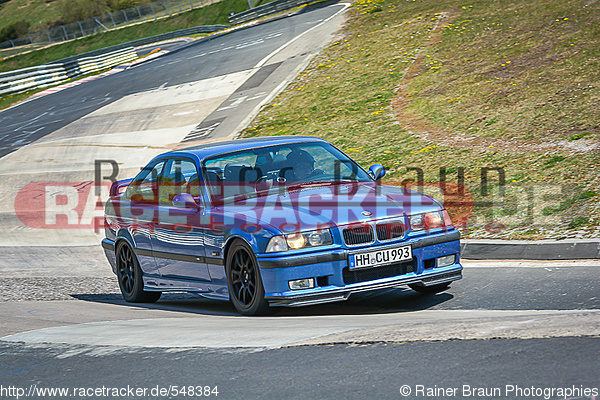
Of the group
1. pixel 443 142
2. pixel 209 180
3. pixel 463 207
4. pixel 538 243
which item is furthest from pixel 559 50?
pixel 209 180

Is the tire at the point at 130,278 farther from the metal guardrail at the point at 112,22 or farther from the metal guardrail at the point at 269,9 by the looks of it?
the metal guardrail at the point at 112,22

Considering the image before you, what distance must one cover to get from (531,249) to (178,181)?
3.80 m

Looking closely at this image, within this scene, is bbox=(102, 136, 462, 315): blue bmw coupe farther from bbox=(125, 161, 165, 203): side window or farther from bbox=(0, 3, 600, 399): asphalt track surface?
bbox=(0, 3, 600, 399): asphalt track surface

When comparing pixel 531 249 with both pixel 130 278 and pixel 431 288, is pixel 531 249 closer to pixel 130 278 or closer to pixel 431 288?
pixel 431 288

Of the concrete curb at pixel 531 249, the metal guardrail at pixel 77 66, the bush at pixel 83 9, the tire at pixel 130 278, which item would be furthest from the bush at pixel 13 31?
the concrete curb at pixel 531 249

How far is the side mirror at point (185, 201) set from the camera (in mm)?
7058

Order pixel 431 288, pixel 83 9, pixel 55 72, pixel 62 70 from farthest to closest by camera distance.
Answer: pixel 83 9, pixel 62 70, pixel 55 72, pixel 431 288

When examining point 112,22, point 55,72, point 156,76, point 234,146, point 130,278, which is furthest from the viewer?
point 112,22

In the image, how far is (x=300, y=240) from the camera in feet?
19.8

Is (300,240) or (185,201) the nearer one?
(300,240)

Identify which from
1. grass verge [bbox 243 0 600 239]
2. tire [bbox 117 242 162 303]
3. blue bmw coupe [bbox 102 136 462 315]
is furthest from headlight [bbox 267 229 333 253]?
grass verge [bbox 243 0 600 239]

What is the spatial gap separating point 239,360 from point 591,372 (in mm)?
1931

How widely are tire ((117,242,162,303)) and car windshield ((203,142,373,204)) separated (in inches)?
63.9

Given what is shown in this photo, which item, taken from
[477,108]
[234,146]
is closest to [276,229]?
[234,146]
